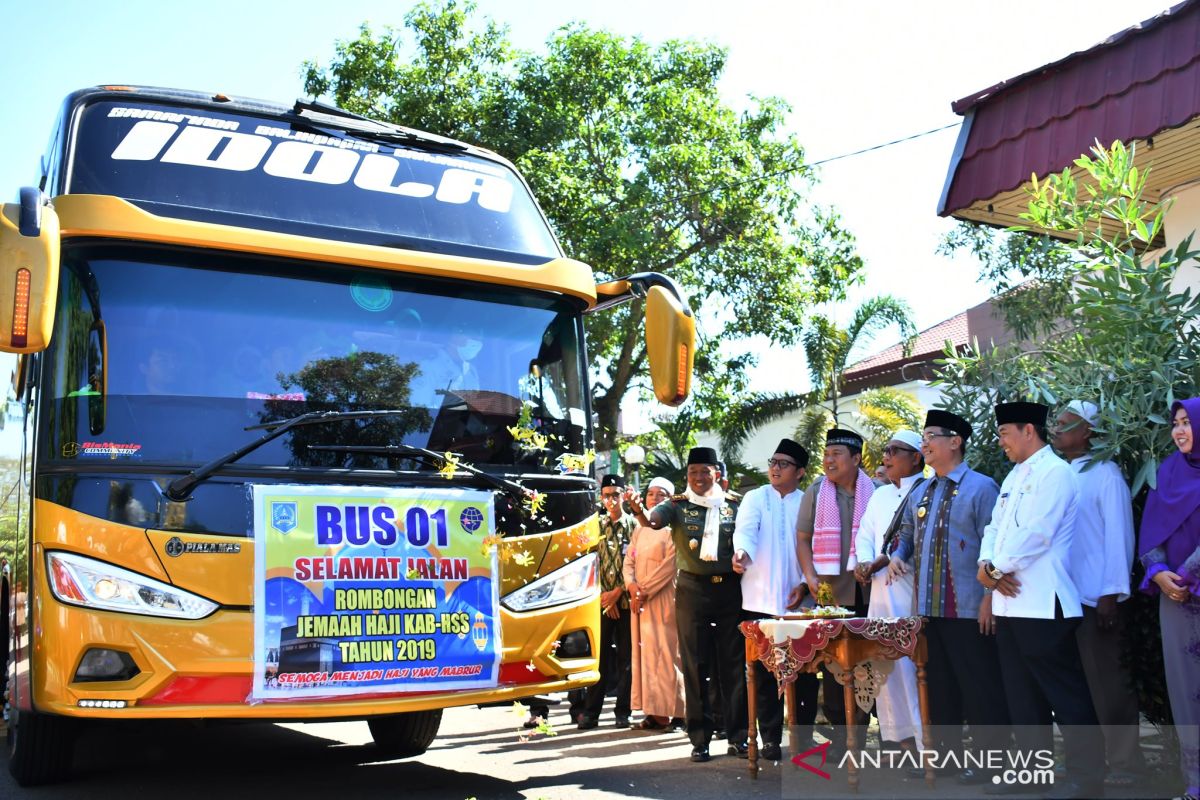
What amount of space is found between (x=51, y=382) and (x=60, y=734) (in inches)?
82.4

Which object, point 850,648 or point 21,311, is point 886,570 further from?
point 21,311

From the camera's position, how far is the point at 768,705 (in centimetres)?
787

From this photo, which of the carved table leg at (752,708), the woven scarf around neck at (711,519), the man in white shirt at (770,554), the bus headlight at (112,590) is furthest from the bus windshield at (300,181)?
the carved table leg at (752,708)

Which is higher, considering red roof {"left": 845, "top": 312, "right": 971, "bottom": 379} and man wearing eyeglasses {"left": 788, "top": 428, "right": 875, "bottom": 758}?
red roof {"left": 845, "top": 312, "right": 971, "bottom": 379}

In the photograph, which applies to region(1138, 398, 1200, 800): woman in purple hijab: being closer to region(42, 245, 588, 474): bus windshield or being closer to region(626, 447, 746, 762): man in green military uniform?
region(626, 447, 746, 762): man in green military uniform

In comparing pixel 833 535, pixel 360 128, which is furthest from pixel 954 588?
pixel 360 128

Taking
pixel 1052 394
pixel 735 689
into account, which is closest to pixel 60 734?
pixel 735 689

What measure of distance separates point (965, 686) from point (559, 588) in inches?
97.0

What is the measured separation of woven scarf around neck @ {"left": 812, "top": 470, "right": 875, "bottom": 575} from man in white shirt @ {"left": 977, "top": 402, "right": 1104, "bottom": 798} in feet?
5.18

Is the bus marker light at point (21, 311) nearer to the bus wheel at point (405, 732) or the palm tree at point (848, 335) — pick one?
the bus wheel at point (405, 732)

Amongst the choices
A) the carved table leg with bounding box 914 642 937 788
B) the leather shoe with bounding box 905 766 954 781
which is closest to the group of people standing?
the leather shoe with bounding box 905 766 954 781

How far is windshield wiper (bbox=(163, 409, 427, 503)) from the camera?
555cm

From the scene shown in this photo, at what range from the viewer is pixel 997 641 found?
6.52 metres

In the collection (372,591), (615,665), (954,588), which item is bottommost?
(615,665)
